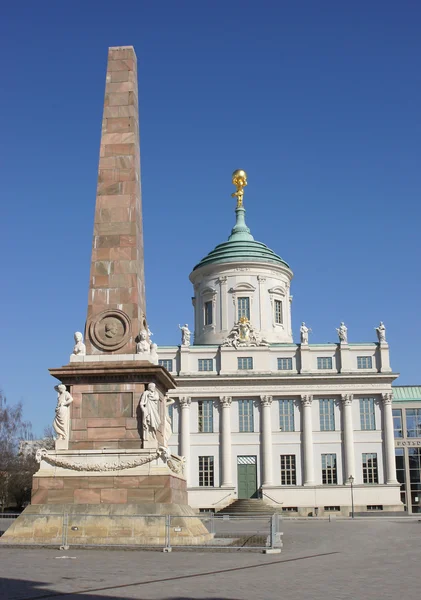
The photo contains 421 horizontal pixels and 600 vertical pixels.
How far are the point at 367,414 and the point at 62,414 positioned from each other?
5131cm

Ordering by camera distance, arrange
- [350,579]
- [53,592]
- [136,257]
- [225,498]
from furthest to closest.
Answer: [225,498], [136,257], [350,579], [53,592]

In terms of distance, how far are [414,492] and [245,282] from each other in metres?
25.3

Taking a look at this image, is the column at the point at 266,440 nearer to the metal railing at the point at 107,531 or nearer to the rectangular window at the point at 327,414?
the rectangular window at the point at 327,414

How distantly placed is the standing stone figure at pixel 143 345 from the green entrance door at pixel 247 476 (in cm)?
4805

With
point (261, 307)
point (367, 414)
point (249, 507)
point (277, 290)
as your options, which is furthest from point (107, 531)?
point (277, 290)

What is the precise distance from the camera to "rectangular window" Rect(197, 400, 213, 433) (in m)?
67.9

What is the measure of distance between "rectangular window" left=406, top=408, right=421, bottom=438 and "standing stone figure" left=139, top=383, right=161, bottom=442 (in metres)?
58.3

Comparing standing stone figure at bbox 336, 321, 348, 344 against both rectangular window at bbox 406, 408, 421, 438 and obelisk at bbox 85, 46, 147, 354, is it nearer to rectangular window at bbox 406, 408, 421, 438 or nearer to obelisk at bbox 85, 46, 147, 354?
rectangular window at bbox 406, 408, 421, 438

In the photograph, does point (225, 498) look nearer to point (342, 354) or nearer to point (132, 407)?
point (342, 354)

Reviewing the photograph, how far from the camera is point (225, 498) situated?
6569cm

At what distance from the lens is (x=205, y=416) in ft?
223

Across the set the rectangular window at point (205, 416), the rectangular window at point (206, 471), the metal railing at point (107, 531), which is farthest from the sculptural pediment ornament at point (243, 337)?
the metal railing at point (107, 531)

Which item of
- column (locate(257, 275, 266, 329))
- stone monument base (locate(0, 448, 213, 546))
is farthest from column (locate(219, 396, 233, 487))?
stone monument base (locate(0, 448, 213, 546))

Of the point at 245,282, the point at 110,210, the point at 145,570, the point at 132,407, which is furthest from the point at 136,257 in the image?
the point at 245,282
